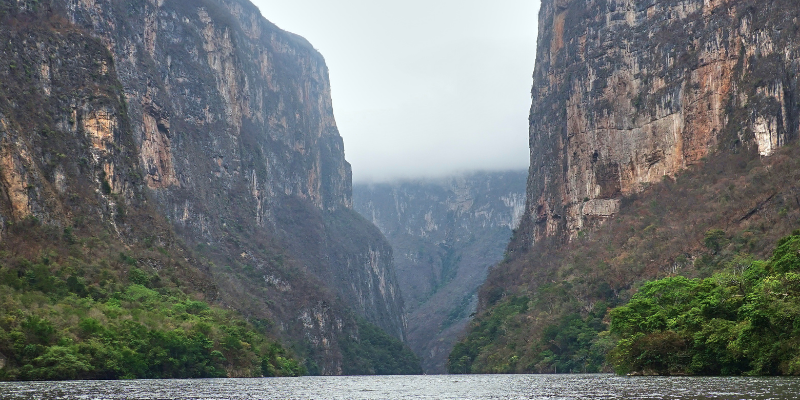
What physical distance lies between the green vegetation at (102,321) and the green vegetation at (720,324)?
155ft

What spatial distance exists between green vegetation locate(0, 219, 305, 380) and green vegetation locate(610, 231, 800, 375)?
47.2m

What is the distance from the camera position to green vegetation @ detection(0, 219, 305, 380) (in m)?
79.1

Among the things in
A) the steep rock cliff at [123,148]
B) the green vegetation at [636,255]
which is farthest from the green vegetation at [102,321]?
the green vegetation at [636,255]

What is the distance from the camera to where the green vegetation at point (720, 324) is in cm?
6265

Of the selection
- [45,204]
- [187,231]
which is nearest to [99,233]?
[45,204]

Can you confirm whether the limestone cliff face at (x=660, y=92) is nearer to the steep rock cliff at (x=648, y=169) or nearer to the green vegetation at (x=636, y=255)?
the steep rock cliff at (x=648, y=169)

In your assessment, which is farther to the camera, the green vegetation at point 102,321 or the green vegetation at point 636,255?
the green vegetation at point 636,255

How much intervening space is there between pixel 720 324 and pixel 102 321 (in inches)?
2394

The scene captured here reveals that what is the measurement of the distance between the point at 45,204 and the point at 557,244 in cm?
10920

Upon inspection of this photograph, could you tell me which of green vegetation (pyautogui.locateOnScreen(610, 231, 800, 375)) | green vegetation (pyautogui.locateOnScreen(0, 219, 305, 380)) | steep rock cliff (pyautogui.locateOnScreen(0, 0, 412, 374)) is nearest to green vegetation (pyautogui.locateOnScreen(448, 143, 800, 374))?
green vegetation (pyautogui.locateOnScreen(610, 231, 800, 375))

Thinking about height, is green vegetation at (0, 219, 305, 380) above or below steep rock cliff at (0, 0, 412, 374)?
below

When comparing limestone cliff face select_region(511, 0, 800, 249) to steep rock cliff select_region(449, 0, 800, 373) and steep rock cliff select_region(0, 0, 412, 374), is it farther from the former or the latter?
steep rock cliff select_region(0, 0, 412, 374)

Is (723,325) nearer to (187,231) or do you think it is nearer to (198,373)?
(198,373)

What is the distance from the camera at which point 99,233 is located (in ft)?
371
